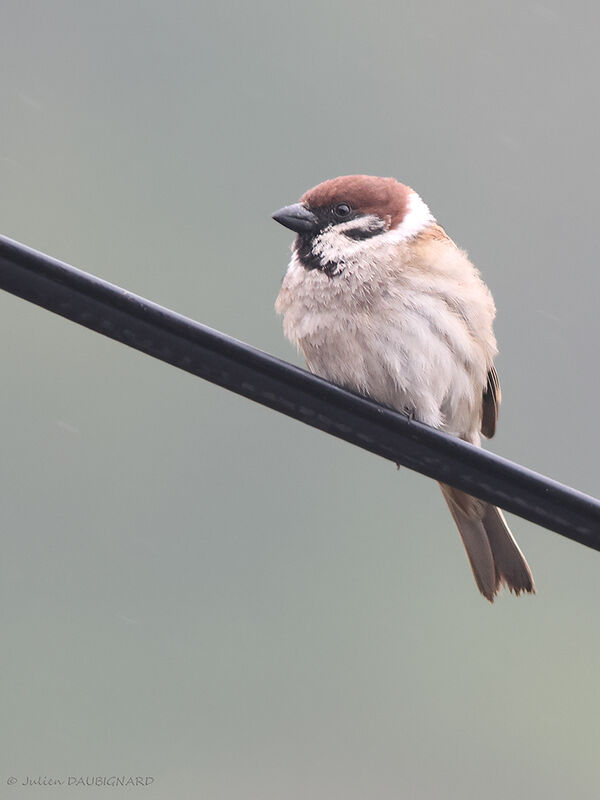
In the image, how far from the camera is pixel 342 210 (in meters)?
3.26

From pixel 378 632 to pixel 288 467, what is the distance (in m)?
2.70

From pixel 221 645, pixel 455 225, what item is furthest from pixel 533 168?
pixel 221 645

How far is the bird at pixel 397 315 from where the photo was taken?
9.78ft

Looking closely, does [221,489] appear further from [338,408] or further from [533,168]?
[338,408]

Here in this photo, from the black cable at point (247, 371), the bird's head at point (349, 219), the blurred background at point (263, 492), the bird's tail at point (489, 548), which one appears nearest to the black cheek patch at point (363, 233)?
the bird's head at point (349, 219)

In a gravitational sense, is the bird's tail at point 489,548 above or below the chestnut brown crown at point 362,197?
below

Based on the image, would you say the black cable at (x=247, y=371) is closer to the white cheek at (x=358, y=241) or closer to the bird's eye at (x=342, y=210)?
the white cheek at (x=358, y=241)

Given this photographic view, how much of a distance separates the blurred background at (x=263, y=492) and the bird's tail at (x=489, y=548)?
7.99m

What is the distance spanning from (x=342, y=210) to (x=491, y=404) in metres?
0.69

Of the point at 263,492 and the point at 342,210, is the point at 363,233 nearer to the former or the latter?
the point at 342,210

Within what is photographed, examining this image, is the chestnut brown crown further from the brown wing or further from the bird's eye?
the brown wing

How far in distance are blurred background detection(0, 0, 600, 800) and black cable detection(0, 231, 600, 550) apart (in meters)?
9.33

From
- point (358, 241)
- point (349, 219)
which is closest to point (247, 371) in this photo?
point (358, 241)

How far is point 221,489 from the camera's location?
14984mm
